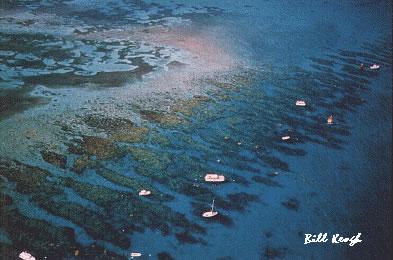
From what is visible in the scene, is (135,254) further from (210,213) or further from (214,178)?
(214,178)

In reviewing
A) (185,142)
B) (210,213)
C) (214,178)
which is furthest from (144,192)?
(185,142)

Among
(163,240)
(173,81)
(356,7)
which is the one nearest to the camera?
(163,240)

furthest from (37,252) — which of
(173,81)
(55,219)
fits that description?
(173,81)

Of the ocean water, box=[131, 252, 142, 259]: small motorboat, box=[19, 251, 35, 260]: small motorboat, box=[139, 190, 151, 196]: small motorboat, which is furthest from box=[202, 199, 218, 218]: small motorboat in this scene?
box=[19, 251, 35, 260]: small motorboat

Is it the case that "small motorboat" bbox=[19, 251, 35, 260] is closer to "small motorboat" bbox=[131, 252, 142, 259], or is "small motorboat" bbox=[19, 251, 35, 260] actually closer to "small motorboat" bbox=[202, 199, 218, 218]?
"small motorboat" bbox=[131, 252, 142, 259]

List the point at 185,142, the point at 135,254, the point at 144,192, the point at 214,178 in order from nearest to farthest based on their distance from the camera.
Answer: the point at 135,254 → the point at 144,192 → the point at 214,178 → the point at 185,142

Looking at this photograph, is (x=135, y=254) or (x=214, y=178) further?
(x=214, y=178)

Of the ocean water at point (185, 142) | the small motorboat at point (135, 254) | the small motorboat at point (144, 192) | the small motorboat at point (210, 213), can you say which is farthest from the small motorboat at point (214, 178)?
the small motorboat at point (135, 254)

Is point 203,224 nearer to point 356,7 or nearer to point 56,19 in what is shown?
point 56,19

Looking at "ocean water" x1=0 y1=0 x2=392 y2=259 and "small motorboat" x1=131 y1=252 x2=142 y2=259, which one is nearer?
"small motorboat" x1=131 y1=252 x2=142 y2=259
